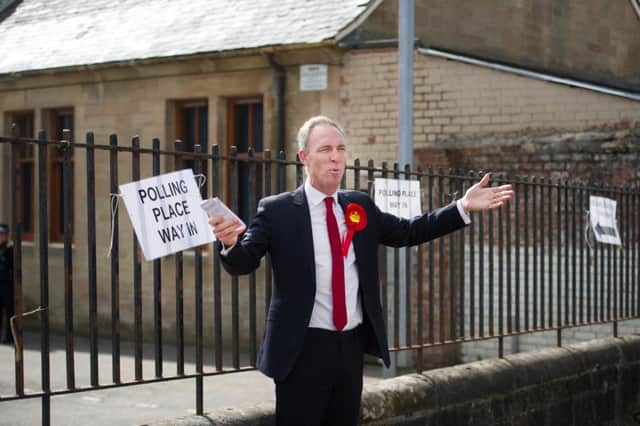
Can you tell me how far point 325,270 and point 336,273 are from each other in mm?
48

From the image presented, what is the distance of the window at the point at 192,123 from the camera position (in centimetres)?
1531

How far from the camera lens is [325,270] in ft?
14.5

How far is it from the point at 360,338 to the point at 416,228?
2.01 ft

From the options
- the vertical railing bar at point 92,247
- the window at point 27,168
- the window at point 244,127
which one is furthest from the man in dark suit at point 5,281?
the vertical railing bar at point 92,247

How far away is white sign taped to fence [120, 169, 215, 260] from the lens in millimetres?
4859

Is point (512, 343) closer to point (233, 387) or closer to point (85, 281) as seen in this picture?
point (233, 387)

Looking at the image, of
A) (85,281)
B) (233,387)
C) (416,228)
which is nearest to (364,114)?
(233,387)

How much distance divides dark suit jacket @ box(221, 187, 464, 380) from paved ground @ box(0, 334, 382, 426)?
380 cm

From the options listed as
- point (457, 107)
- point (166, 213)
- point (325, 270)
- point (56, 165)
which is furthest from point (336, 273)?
point (56, 165)

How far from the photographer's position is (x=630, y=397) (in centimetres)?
898

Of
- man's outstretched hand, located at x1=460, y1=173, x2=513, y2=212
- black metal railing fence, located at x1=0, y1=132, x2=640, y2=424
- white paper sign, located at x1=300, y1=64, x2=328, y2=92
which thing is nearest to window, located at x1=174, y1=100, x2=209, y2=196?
black metal railing fence, located at x1=0, y1=132, x2=640, y2=424

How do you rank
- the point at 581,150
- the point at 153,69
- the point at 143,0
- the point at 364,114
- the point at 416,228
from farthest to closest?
the point at 143,0 → the point at 153,69 → the point at 364,114 → the point at 581,150 → the point at 416,228

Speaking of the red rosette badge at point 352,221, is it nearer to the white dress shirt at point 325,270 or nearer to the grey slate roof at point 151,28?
the white dress shirt at point 325,270

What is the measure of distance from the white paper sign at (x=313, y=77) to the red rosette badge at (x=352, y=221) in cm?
933
